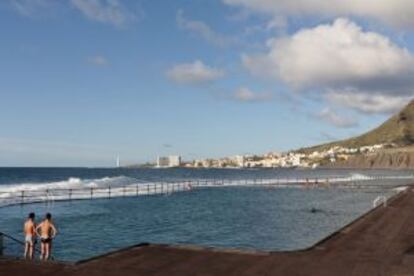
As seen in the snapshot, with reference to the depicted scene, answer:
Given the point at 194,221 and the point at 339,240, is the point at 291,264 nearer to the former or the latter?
the point at 339,240

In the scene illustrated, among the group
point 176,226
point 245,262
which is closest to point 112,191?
point 176,226

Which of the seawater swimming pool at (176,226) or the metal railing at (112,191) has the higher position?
the metal railing at (112,191)

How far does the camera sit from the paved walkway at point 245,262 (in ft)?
54.2

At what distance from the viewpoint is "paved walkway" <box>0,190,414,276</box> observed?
1652 centimetres

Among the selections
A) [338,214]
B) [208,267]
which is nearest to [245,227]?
[338,214]

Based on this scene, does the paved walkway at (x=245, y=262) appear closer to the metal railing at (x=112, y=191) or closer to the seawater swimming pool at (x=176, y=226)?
the seawater swimming pool at (x=176, y=226)

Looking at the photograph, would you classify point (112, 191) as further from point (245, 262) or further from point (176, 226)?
point (245, 262)

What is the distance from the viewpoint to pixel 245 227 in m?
39.9

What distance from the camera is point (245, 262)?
18078 millimetres

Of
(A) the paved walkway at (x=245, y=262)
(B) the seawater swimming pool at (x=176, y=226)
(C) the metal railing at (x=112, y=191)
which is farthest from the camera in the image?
Answer: (C) the metal railing at (x=112, y=191)

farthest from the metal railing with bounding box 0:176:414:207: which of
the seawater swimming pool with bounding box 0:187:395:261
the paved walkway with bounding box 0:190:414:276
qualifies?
the paved walkway with bounding box 0:190:414:276

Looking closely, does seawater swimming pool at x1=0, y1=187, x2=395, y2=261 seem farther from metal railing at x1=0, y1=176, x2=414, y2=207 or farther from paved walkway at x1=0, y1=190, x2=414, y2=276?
paved walkway at x1=0, y1=190, x2=414, y2=276

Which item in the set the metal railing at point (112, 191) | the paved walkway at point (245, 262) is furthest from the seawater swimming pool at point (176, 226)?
the paved walkway at point (245, 262)

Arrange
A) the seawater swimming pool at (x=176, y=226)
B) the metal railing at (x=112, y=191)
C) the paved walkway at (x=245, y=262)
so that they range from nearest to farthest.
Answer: the paved walkway at (x=245, y=262) → the seawater swimming pool at (x=176, y=226) → the metal railing at (x=112, y=191)
